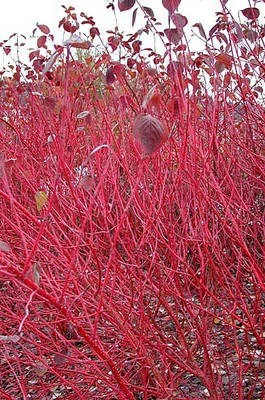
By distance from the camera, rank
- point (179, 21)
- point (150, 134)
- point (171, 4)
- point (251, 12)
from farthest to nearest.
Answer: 1. point (251, 12)
2. point (179, 21)
3. point (171, 4)
4. point (150, 134)

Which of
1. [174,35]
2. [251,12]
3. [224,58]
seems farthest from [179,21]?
[251,12]

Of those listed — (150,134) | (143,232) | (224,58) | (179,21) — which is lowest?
(143,232)

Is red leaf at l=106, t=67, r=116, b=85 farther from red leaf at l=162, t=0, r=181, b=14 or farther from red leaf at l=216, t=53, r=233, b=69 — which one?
red leaf at l=162, t=0, r=181, b=14

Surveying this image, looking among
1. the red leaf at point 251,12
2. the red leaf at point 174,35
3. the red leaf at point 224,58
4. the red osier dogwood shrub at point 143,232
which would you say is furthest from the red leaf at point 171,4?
the red leaf at point 251,12

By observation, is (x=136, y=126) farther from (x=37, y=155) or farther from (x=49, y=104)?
(x=37, y=155)

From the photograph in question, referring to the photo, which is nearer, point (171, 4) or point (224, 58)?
point (171, 4)

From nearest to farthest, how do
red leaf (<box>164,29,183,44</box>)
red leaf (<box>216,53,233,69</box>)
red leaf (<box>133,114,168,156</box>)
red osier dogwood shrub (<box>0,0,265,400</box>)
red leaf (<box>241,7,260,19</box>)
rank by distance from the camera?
red leaf (<box>133,114,168,156</box>) → red osier dogwood shrub (<box>0,0,265,400</box>) → red leaf (<box>164,29,183,44</box>) → red leaf (<box>216,53,233,69</box>) → red leaf (<box>241,7,260,19</box>)

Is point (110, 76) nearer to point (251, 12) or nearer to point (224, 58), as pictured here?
point (224, 58)

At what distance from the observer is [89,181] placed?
159 centimetres

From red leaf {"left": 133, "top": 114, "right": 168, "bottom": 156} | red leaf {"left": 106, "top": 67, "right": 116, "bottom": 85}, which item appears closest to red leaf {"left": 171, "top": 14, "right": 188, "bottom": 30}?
red leaf {"left": 106, "top": 67, "right": 116, "bottom": 85}

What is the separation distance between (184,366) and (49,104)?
1078 mm

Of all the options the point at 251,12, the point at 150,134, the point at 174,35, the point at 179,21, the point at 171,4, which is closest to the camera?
the point at 150,134

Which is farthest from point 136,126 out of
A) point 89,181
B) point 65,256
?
point 65,256

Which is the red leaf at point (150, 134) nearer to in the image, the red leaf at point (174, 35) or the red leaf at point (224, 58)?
the red leaf at point (174, 35)
